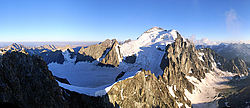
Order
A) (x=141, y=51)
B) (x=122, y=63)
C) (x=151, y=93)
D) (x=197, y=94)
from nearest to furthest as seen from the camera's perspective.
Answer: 1. (x=151, y=93)
2. (x=197, y=94)
3. (x=122, y=63)
4. (x=141, y=51)

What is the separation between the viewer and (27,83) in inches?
1009

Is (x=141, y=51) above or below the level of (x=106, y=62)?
above

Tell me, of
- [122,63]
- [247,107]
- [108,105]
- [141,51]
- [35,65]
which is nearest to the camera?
[35,65]

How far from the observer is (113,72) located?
153 m

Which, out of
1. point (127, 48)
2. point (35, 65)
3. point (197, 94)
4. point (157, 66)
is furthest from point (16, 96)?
point (127, 48)

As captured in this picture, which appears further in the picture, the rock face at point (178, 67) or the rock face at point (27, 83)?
the rock face at point (178, 67)

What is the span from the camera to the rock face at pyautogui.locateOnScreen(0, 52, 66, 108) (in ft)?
73.0

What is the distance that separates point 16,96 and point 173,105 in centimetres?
7906

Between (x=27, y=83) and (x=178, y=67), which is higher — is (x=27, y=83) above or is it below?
above

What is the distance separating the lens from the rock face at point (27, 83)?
2224 centimetres

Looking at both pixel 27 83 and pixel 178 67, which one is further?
→ pixel 178 67

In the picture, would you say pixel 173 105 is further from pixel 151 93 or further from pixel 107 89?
pixel 107 89

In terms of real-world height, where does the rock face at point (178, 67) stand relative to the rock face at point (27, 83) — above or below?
below

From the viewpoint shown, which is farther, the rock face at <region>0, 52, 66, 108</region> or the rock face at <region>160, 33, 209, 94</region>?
the rock face at <region>160, 33, 209, 94</region>
